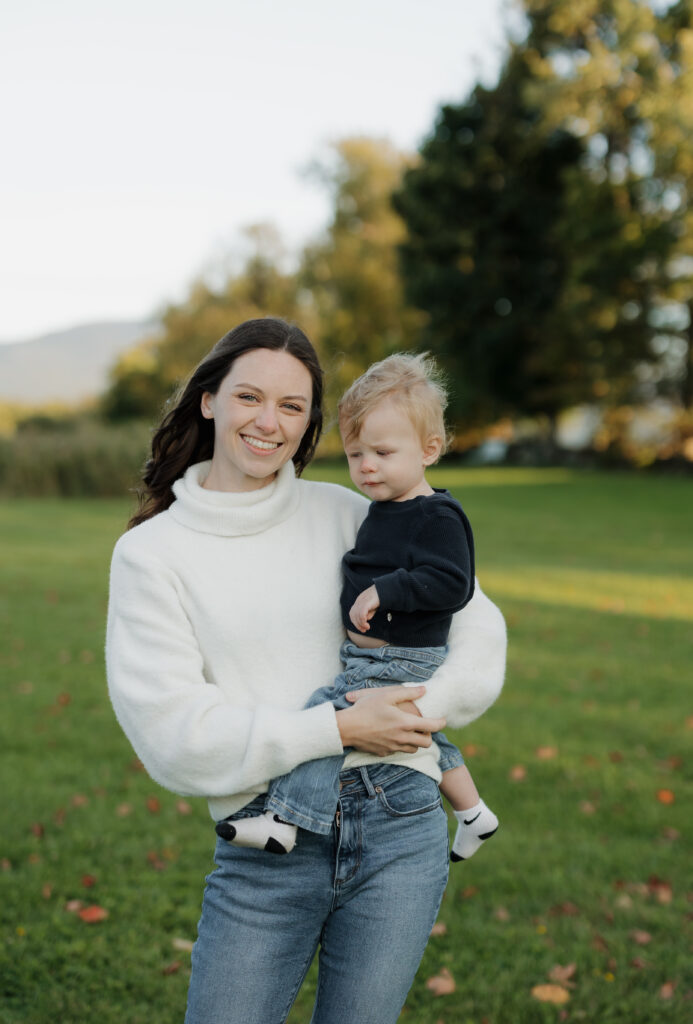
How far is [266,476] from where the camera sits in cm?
257

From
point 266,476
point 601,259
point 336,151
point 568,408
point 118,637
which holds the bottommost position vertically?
point 568,408

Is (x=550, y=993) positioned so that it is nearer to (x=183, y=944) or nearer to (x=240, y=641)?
(x=183, y=944)

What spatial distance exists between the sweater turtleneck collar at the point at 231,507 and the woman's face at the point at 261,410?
5cm

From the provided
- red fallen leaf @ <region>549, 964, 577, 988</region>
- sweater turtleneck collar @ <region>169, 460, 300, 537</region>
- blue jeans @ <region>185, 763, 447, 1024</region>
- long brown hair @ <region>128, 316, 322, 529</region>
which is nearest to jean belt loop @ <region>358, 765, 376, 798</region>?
blue jeans @ <region>185, 763, 447, 1024</region>

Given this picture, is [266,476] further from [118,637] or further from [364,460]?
[118,637]

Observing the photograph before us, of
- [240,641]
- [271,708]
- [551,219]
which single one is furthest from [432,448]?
[551,219]

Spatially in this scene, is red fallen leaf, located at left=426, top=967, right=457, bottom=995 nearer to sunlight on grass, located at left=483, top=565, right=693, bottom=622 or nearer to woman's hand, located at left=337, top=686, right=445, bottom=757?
woman's hand, located at left=337, top=686, right=445, bottom=757

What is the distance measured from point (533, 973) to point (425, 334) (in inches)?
1500

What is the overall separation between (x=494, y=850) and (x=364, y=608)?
350 cm

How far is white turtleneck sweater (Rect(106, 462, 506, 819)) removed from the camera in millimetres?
2209

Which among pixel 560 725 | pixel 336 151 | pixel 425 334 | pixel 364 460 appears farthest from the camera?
pixel 336 151

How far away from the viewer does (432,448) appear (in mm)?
2643

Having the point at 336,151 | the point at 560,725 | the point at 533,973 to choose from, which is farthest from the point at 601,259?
the point at 533,973

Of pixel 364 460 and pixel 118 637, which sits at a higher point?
pixel 364 460
